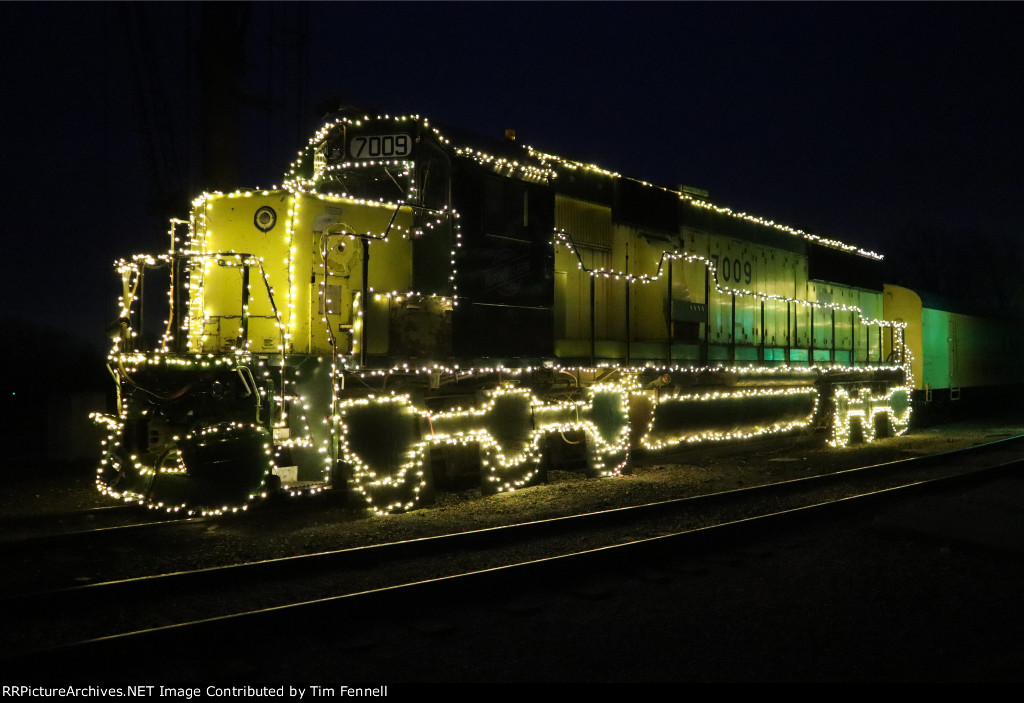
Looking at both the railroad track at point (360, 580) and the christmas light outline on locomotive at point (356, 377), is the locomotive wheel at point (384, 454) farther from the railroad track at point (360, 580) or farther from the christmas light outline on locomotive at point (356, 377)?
the railroad track at point (360, 580)

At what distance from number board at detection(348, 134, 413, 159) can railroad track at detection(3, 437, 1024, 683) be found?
142 inches

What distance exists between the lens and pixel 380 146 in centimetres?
771

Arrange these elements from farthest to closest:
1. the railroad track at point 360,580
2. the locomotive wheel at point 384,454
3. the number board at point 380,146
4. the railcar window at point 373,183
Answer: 1. the railcar window at point 373,183
2. the number board at point 380,146
3. the locomotive wheel at point 384,454
4. the railroad track at point 360,580

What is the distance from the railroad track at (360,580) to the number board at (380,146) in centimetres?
361

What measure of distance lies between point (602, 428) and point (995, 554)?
444 centimetres

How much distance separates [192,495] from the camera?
649 cm

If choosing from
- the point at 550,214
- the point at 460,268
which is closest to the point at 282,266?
the point at 460,268

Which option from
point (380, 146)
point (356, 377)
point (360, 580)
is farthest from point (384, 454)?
point (380, 146)

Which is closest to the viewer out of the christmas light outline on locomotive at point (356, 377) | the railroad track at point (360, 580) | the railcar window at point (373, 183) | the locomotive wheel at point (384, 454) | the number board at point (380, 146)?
the railroad track at point (360, 580)

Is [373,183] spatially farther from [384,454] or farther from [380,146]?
[384,454]

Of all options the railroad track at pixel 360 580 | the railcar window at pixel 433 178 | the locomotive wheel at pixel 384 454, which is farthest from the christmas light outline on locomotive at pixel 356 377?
the railroad track at pixel 360 580

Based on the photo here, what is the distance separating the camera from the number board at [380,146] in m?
7.65

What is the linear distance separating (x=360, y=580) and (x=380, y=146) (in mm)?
4153

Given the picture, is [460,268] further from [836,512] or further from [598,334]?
[836,512]
